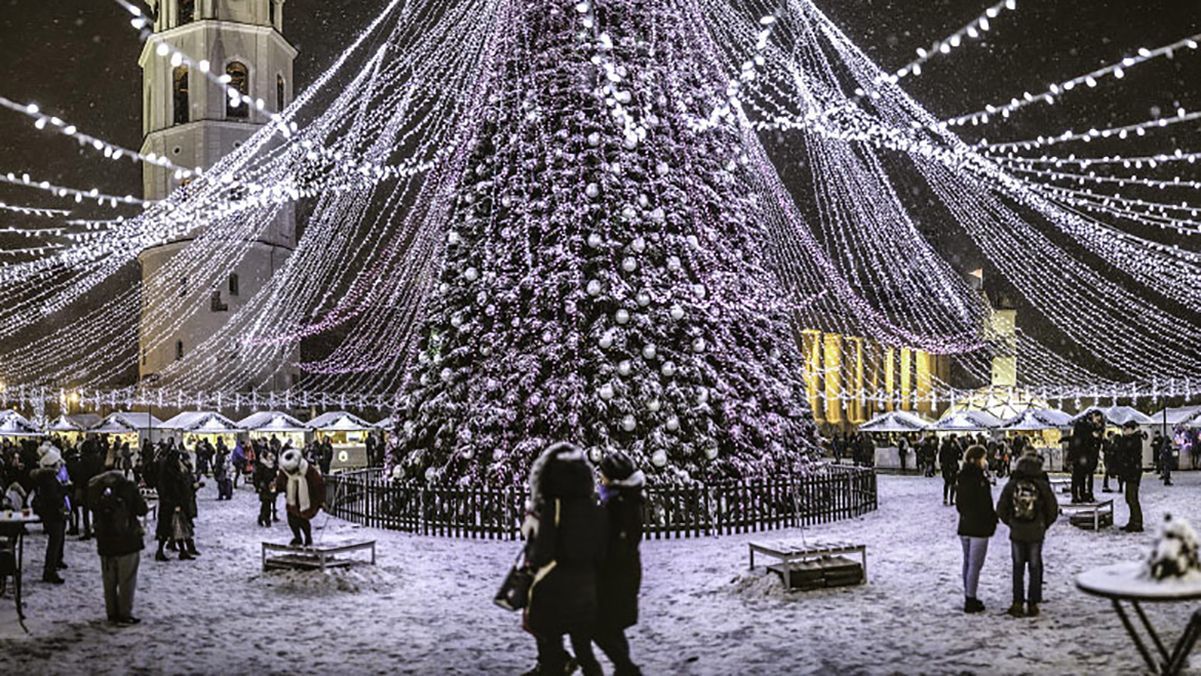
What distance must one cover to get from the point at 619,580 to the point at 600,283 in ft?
33.1

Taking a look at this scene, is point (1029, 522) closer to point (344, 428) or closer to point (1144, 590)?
point (1144, 590)

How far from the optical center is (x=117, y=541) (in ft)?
32.7

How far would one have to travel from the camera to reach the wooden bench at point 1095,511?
55.2 ft

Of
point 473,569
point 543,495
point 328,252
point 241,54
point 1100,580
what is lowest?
point 473,569

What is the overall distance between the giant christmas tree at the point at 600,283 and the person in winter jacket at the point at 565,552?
9.70m

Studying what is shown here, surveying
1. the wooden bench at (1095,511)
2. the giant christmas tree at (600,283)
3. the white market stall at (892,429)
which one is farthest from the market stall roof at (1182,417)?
the giant christmas tree at (600,283)

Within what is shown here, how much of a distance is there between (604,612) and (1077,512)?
1280 centimetres

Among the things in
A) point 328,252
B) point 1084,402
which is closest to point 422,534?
point 328,252

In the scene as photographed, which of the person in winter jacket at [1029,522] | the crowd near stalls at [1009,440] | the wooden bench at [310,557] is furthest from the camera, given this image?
the crowd near stalls at [1009,440]

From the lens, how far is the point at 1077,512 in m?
17.2

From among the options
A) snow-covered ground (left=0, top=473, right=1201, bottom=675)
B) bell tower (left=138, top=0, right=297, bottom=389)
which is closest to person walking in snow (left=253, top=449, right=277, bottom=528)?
snow-covered ground (left=0, top=473, right=1201, bottom=675)

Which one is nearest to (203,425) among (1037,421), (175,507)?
(175,507)

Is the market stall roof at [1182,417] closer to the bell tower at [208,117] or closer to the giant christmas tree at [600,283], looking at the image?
the giant christmas tree at [600,283]

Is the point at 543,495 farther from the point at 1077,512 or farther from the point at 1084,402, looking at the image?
the point at 1084,402
